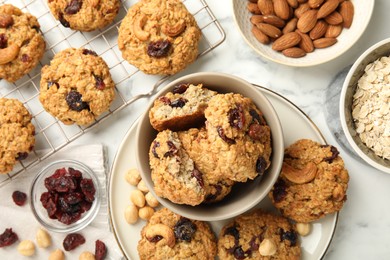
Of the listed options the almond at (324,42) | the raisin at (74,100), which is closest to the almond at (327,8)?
the almond at (324,42)

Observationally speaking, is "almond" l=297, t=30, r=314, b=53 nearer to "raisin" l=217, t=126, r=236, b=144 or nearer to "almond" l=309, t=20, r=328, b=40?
"almond" l=309, t=20, r=328, b=40

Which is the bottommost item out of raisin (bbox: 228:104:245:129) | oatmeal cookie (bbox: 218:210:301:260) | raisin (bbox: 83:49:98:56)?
oatmeal cookie (bbox: 218:210:301:260)

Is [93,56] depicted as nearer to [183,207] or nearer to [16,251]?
[183,207]

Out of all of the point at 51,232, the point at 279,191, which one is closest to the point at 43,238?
the point at 51,232

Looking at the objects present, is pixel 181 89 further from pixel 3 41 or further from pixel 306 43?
pixel 3 41

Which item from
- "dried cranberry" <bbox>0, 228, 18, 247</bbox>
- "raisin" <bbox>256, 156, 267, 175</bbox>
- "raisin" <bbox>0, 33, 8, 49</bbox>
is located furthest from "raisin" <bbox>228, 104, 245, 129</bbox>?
"dried cranberry" <bbox>0, 228, 18, 247</bbox>

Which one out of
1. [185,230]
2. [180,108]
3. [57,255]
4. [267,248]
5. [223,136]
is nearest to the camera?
[223,136]
